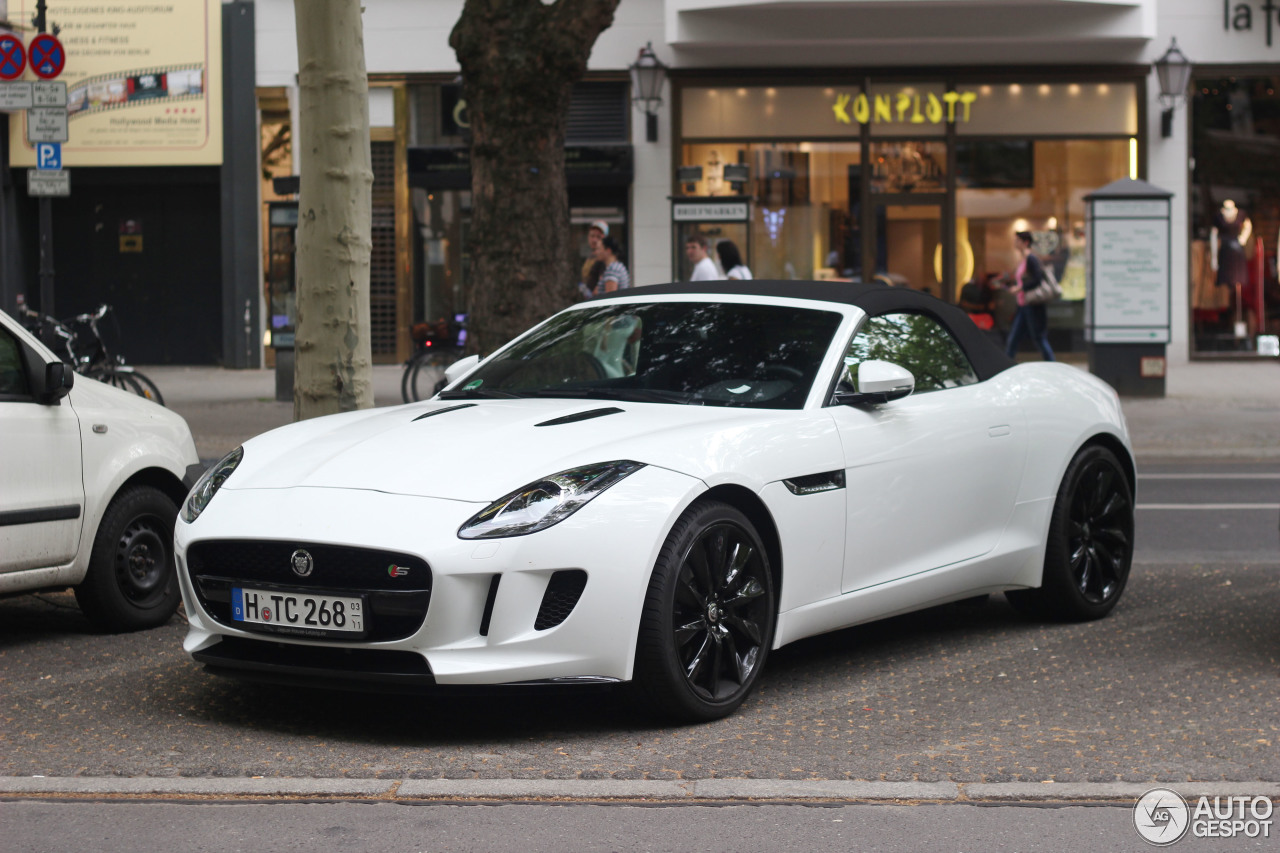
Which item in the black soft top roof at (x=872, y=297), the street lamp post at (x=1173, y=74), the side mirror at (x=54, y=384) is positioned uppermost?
the street lamp post at (x=1173, y=74)

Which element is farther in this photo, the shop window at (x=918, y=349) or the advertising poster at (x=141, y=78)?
the advertising poster at (x=141, y=78)

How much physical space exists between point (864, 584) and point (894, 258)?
59.3ft

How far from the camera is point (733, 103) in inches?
905

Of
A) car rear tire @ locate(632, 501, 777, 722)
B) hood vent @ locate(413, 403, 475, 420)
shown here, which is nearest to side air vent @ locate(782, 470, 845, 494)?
car rear tire @ locate(632, 501, 777, 722)

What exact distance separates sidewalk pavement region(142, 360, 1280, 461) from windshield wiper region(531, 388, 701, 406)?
5.04 metres

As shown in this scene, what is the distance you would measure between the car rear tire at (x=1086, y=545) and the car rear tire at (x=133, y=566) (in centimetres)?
348

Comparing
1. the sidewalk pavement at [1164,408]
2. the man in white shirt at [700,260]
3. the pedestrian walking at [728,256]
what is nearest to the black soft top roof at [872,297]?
the sidewalk pavement at [1164,408]

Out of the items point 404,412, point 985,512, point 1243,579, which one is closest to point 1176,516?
point 1243,579

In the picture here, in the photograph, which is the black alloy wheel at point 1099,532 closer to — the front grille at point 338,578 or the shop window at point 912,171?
the front grille at point 338,578

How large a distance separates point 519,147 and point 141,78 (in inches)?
485

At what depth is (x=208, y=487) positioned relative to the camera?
17.2 ft

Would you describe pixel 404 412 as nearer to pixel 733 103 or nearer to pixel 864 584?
pixel 864 584

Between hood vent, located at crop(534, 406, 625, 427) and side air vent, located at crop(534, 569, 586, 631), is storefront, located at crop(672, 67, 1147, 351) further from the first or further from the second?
side air vent, located at crop(534, 569, 586, 631)

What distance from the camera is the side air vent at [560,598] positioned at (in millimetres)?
4613
